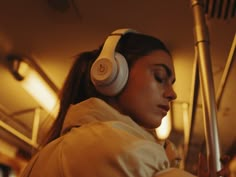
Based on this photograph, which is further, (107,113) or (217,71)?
(217,71)

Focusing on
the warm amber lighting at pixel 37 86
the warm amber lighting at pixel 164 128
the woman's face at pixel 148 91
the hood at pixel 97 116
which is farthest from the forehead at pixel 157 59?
the warm amber lighting at pixel 164 128

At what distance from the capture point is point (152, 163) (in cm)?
44

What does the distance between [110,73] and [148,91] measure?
97 mm

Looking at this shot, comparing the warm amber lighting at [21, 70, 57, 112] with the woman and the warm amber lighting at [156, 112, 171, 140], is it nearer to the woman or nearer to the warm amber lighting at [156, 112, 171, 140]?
the warm amber lighting at [156, 112, 171, 140]

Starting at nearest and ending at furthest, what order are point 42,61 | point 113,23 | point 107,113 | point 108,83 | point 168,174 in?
point 168,174, point 107,113, point 108,83, point 113,23, point 42,61

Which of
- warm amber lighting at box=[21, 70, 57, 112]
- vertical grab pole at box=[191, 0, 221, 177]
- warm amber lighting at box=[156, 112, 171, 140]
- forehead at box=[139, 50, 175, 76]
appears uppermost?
warm amber lighting at box=[21, 70, 57, 112]

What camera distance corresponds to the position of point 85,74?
809 mm

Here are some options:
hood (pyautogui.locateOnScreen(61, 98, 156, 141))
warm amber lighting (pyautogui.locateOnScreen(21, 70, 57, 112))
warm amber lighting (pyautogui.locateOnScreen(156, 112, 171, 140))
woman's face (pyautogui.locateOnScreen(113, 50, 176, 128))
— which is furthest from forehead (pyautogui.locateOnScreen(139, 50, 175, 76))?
warm amber lighting (pyautogui.locateOnScreen(156, 112, 171, 140))

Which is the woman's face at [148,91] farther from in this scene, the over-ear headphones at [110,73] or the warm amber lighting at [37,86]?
the warm amber lighting at [37,86]

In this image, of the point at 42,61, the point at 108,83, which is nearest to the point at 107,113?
the point at 108,83

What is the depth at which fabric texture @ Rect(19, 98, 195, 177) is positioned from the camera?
0.43 metres

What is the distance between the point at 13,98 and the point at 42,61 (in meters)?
0.68

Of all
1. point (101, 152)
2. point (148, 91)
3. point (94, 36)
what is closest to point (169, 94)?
point (148, 91)

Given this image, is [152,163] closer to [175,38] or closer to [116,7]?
[116,7]
